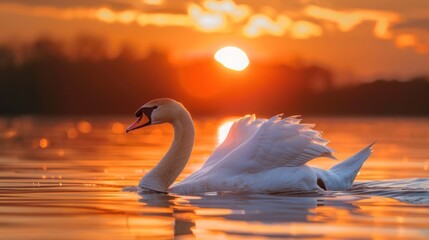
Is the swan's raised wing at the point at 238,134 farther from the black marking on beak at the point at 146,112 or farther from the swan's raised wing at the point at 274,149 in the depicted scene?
the black marking on beak at the point at 146,112

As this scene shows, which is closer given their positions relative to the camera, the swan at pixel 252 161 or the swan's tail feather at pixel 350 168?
the swan at pixel 252 161

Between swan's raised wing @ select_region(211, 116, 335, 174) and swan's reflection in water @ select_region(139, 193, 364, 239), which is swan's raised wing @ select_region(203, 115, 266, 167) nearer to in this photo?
swan's raised wing @ select_region(211, 116, 335, 174)

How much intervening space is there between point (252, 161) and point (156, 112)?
1418 millimetres

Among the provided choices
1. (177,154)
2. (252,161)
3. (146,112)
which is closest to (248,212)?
(252,161)

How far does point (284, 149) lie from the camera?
11.7 meters

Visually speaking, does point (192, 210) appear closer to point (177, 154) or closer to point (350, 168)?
point (177, 154)

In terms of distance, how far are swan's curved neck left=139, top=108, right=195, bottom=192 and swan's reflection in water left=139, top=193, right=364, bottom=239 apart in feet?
2.18

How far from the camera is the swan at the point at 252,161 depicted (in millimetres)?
11484

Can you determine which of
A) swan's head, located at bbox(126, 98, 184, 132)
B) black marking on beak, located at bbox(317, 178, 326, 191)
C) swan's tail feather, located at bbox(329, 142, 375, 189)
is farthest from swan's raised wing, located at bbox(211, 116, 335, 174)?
swan's head, located at bbox(126, 98, 184, 132)

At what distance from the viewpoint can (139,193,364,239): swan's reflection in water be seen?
26.3 ft

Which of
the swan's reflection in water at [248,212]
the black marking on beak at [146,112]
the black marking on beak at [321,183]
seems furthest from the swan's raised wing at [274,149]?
the black marking on beak at [146,112]

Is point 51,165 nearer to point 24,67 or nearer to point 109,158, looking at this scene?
point 109,158

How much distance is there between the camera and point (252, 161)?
11531mm

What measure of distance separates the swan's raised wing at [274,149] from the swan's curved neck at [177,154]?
22.9 inches
